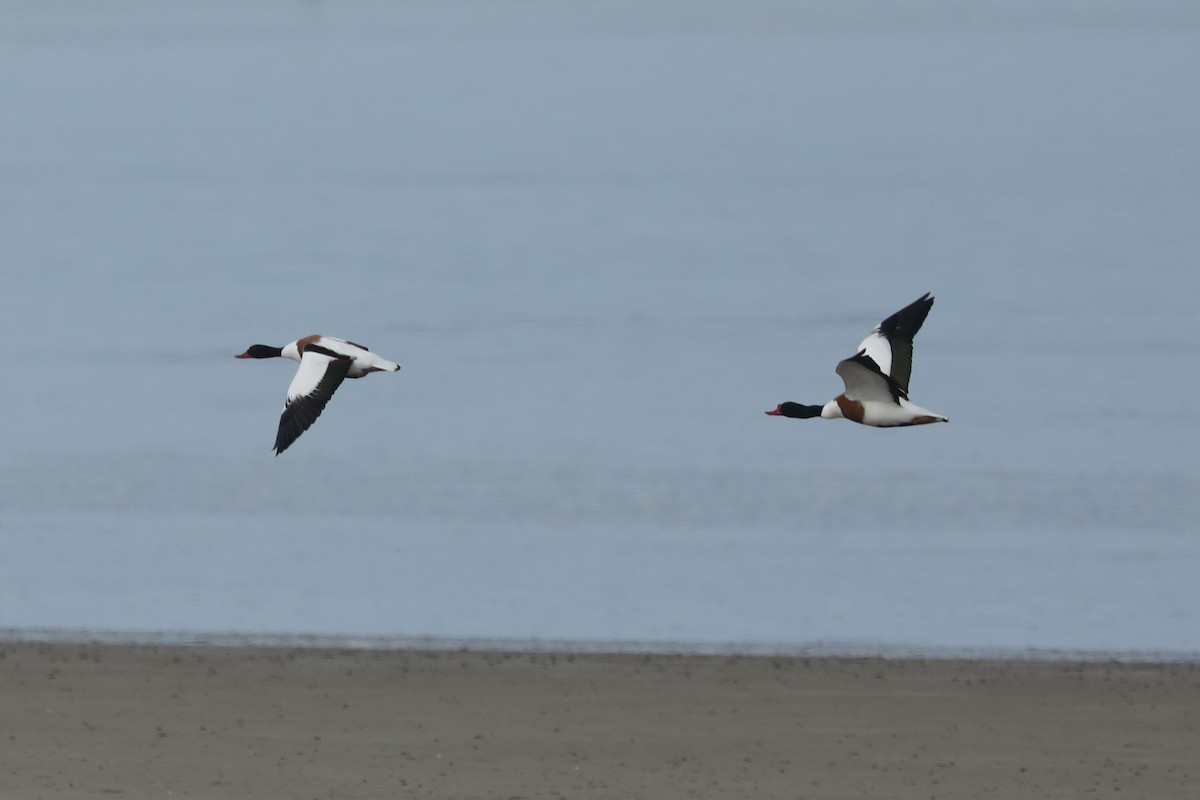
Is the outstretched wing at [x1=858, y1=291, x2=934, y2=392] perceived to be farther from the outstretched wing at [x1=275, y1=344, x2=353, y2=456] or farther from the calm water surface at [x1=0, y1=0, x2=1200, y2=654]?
the calm water surface at [x1=0, y1=0, x2=1200, y2=654]

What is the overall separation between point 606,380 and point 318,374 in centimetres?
1601

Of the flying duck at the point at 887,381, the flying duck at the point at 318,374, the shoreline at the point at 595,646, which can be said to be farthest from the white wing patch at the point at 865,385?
the shoreline at the point at 595,646

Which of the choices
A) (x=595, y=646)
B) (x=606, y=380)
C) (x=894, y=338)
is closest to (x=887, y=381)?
(x=894, y=338)

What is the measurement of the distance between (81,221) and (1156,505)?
31.2 metres

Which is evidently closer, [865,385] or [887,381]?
[887,381]

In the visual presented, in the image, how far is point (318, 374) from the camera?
→ 11.9 m

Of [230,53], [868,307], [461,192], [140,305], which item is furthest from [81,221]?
[230,53]

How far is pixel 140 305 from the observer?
34750mm

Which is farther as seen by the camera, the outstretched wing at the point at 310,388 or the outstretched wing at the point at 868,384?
A: the outstretched wing at the point at 310,388

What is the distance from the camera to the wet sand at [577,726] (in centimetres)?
1297

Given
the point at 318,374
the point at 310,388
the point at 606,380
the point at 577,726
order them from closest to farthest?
the point at 310,388 → the point at 318,374 → the point at 577,726 → the point at 606,380

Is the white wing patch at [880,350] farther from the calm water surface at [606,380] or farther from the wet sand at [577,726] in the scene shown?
the calm water surface at [606,380]

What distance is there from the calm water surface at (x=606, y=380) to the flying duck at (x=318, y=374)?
18.2 ft

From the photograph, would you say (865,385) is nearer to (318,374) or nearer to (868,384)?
(868,384)
